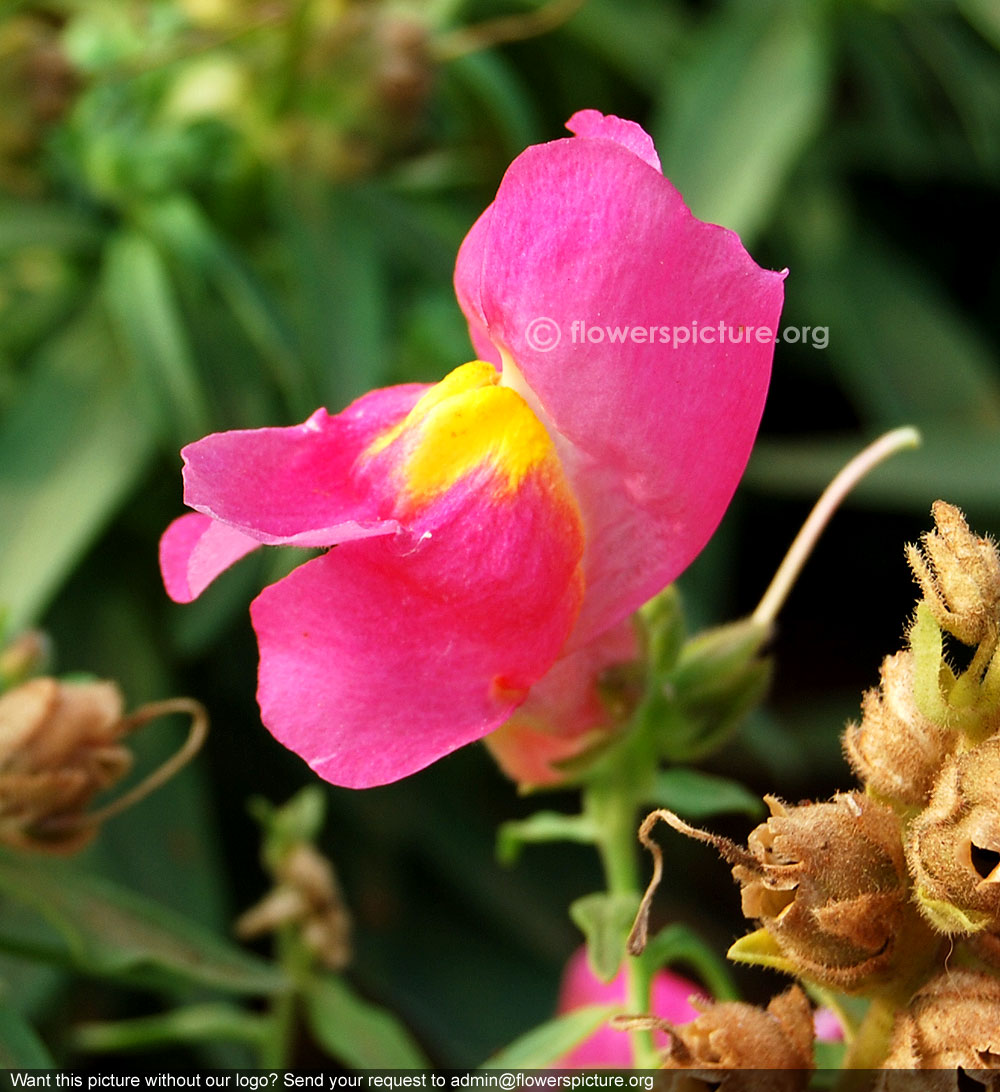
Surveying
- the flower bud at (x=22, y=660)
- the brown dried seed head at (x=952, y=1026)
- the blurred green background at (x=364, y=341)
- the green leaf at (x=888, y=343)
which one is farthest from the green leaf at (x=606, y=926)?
the green leaf at (x=888, y=343)

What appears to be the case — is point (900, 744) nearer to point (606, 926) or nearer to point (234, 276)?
point (606, 926)

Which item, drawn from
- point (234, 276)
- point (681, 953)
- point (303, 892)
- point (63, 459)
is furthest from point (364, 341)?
point (681, 953)

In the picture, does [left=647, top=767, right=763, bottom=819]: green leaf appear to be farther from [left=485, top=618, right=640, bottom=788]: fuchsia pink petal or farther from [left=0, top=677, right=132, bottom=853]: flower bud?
[left=0, top=677, right=132, bottom=853]: flower bud

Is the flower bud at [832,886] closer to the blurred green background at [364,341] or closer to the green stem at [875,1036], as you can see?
the green stem at [875,1036]

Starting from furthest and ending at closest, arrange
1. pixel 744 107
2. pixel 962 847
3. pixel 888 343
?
pixel 888 343, pixel 744 107, pixel 962 847

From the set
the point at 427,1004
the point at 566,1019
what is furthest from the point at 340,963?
the point at 427,1004

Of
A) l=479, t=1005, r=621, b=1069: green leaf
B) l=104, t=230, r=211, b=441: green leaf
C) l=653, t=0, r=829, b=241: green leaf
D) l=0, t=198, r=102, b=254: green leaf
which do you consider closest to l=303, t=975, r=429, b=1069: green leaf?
l=479, t=1005, r=621, b=1069: green leaf

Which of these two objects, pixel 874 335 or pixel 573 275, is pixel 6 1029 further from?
pixel 874 335
